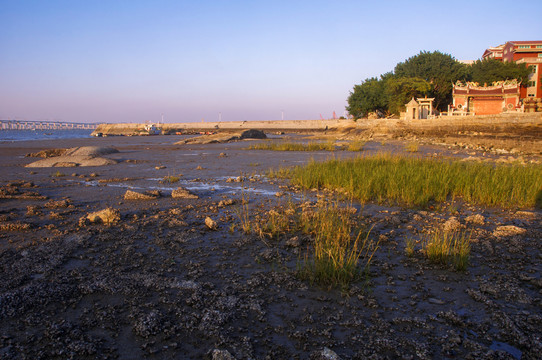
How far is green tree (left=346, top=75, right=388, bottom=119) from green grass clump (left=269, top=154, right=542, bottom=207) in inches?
1786

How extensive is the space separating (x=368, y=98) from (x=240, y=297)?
179ft

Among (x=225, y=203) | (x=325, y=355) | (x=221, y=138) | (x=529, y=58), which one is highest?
(x=529, y=58)

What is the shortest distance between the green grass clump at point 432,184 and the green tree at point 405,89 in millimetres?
36375

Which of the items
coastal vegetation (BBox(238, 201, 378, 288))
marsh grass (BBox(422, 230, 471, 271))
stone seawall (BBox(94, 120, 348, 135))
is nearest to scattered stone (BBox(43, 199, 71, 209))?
coastal vegetation (BBox(238, 201, 378, 288))

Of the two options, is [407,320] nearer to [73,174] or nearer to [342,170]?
[342,170]

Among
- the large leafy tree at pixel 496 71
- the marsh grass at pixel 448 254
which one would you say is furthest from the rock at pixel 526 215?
the large leafy tree at pixel 496 71

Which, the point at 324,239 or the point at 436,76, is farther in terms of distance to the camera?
the point at 436,76

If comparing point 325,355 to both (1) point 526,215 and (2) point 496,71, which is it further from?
(2) point 496,71

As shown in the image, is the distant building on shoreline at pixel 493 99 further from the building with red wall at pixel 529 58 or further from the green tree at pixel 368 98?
the green tree at pixel 368 98

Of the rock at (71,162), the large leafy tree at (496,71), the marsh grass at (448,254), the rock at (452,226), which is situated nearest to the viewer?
the marsh grass at (448,254)

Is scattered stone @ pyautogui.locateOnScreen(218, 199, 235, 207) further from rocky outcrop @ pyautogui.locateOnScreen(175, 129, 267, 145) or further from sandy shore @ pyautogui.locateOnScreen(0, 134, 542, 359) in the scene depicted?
rocky outcrop @ pyautogui.locateOnScreen(175, 129, 267, 145)

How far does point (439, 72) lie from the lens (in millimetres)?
45438

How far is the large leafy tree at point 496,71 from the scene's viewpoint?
1655 inches

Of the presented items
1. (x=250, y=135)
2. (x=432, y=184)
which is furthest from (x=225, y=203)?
(x=250, y=135)
